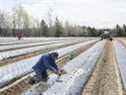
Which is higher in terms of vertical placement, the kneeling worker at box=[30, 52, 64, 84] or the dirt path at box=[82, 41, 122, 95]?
the kneeling worker at box=[30, 52, 64, 84]

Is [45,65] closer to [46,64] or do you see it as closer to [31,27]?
[46,64]

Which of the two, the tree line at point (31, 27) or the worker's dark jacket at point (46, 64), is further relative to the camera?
the tree line at point (31, 27)

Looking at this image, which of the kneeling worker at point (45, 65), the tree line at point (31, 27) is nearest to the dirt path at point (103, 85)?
the kneeling worker at point (45, 65)

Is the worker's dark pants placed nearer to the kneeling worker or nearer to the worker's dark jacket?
the kneeling worker

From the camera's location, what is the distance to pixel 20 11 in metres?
140

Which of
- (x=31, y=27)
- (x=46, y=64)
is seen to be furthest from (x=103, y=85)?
(x=31, y=27)

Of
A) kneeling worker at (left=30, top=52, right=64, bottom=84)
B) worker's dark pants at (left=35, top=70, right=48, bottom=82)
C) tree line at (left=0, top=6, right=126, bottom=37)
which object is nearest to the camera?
kneeling worker at (left=30, top=52, right=64, bottom=84)

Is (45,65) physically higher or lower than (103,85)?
higher

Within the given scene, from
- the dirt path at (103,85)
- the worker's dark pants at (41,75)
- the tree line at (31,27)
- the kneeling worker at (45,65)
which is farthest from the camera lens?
the tree line at (31,27)

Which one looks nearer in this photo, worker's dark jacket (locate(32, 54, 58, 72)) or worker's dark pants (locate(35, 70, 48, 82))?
worker's dark jacket (locate(32, 54, 58, 72))

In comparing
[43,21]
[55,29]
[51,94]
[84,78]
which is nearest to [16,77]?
[84,78]

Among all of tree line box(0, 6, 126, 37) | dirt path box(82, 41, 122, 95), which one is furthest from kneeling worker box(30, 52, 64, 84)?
tree line box(0, 6, 126, 37)

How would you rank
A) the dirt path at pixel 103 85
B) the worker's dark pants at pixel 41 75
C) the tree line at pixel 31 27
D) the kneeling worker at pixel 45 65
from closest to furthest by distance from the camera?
1. the dirt path at pixel 103 85
2. the kneeling worker at pixel 45 65
3. the worker's dark pants at pixel 41 75
4. the tree line at pixel 31 27

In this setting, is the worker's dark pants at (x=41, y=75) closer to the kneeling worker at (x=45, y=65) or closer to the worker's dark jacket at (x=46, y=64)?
the kneeling worker at (x=45, y=65)
